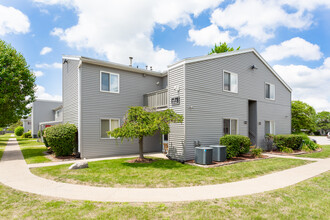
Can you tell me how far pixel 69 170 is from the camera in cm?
764

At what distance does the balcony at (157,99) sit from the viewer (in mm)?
11328

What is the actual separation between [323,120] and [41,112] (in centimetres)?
5964

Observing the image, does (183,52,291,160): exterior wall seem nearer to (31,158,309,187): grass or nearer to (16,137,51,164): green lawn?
(31,158,309,187): grass

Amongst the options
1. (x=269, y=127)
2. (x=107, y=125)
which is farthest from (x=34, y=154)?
(x=269, y=127)

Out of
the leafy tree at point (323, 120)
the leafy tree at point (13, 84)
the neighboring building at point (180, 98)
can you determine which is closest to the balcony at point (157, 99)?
the neighboring building at point (180, 98)

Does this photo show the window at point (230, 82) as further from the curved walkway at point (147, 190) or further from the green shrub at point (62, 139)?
the green shrub at point (62, 139)

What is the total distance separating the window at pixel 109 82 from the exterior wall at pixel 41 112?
20.7 m

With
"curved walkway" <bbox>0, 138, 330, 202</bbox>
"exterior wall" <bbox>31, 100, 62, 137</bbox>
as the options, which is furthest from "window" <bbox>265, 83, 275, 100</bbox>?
"exterior wall" <bbox>31, 100, 62, 137</bbox>

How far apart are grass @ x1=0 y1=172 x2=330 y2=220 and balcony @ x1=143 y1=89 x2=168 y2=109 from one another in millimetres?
7233

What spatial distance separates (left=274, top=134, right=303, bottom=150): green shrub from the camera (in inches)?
518

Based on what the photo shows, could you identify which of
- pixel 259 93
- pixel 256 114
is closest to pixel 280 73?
pixel 259 93

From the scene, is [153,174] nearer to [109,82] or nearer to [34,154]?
[109,82]

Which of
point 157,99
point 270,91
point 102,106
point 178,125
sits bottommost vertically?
point 178,125

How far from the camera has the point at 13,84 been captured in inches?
491
